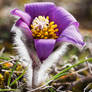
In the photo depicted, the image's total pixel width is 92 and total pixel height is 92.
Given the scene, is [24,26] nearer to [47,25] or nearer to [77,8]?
[47,25]

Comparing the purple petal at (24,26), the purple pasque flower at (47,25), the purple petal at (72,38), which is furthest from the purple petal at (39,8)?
Result: the purple petal at (72,38)

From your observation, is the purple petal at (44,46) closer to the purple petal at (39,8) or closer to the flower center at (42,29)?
the flower center at (42,29)

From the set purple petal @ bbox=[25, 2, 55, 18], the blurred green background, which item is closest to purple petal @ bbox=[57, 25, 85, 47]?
purple petal @ bbox=[25, 2, 55, 18]

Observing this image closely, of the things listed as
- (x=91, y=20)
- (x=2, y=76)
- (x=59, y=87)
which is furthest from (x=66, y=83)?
(x=91, y=20)

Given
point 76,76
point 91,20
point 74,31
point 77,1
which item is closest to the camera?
point 74,31

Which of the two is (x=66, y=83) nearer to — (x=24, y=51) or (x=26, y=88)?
(x=26, y=88)

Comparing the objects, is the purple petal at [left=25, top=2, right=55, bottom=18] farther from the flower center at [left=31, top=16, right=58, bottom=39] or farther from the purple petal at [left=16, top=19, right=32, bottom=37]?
the purple petal at [left=16, top=19, right=32, bottom=37]

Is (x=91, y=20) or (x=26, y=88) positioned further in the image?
(x=91, y=20)

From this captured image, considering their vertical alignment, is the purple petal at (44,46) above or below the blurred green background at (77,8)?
above
